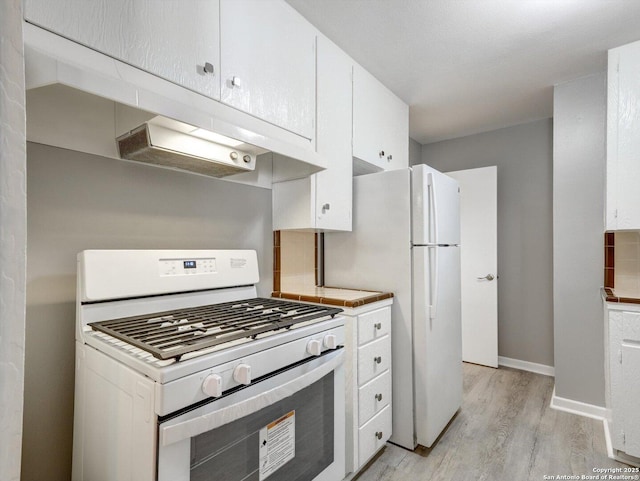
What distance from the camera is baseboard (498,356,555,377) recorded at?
3.17 meters

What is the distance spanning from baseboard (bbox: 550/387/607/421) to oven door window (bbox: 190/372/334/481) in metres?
2.08

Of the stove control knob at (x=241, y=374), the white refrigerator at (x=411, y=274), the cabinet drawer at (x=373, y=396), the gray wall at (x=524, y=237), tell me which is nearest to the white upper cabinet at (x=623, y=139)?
the white refrigerator at (x=411, y=274)

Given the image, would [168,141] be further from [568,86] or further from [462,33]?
[568,86]

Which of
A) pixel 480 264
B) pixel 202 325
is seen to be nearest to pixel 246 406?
pixel 202 325

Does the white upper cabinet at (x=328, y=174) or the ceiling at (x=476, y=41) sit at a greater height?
the ceiling at (x=476, y=41)

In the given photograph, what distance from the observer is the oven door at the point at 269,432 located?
0.85 meters

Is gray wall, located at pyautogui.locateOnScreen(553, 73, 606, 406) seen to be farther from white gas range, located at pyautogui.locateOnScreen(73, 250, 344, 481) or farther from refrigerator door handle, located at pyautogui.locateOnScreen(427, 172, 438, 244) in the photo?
white gas range, located at pyautogui.locateOnScreen(73, 250, 344, 481)

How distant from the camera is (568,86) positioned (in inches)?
98.6

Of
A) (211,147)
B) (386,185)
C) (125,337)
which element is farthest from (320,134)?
(125,337)

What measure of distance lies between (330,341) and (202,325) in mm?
493

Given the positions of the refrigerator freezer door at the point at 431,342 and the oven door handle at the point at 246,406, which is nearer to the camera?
the oven door handle at the point at 246,406

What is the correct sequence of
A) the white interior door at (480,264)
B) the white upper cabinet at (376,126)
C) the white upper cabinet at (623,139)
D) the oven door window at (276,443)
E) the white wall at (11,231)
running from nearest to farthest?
the white wall at (11,231) → the oven door window at (276,443) → the white upper cabinet at (623,139) → the white upper cabinet at (376,126) → the white interior door at (480,264)

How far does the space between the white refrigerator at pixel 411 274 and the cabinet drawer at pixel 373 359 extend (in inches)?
5.3

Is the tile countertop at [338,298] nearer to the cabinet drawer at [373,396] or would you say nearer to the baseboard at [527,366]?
the cabinet drawer at [373,396]
